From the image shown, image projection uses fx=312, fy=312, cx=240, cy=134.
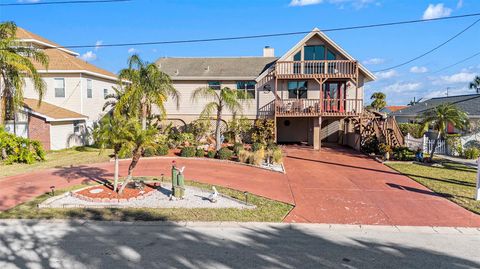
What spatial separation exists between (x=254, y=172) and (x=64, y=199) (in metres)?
8.13

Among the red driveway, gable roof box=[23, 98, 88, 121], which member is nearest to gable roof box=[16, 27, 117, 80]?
gable roof box=[23, 98, 88, 121]

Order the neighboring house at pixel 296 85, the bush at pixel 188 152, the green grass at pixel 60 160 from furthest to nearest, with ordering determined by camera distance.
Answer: the neighboring house at pixel 296 85 < the bush at pixel 188 152 < the green grass at pixel 60 160

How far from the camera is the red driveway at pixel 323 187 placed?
912cm

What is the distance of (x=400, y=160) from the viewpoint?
18.0 meters

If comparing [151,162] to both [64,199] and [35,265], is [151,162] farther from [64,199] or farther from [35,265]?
[35,265]

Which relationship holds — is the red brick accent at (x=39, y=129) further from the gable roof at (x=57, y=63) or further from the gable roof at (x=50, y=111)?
the gable roof at (x=57, y=63)

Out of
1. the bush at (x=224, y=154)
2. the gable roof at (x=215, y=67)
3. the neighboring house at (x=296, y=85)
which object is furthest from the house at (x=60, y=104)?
the bush at (x=224, y=154)

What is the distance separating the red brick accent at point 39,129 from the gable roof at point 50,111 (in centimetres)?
45

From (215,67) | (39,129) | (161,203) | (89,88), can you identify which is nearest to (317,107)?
(215,67)

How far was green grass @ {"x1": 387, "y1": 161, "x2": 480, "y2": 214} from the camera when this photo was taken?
1084 cm

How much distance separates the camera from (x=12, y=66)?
1703cm

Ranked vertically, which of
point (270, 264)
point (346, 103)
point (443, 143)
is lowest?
point (270, 264)

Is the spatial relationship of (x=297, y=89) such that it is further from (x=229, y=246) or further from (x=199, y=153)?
(x=229, y=246)

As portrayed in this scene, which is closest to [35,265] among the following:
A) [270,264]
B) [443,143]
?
[270,264]
